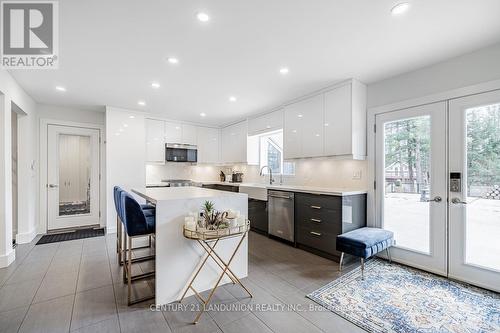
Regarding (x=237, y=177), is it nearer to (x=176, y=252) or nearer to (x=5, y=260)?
(x=176, y=252)

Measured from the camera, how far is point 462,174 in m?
2.51

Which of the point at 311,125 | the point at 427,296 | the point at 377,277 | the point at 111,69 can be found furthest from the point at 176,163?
the point at 427,296

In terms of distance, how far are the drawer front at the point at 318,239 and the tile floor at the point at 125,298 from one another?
165 millimetres

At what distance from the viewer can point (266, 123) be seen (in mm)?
4773

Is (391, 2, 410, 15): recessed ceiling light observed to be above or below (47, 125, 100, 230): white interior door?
above

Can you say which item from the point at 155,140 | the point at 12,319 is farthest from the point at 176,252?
the point at 155,140

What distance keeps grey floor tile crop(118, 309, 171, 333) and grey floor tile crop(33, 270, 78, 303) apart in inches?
33.2

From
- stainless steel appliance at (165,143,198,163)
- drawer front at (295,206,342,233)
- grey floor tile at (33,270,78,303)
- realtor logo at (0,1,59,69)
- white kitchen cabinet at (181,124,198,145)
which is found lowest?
grey floor tile at (33,270,78,303)

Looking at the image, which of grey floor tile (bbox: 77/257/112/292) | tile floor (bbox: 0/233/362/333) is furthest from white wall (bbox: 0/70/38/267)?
grey floor tile (bbox: 77/257/112/292)

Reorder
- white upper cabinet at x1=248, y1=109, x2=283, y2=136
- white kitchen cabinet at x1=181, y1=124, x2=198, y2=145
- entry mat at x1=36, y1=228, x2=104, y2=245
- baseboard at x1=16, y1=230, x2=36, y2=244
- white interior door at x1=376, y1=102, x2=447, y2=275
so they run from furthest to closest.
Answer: white kitchen cabinet at x1=181, y1=124, x2=198, y2=145
white upper cabinet at x1=248, y1=109, x2=283, y2=136
entry mat at x1=36, y1=228, x2=104, y2=245
baseboard at x1=16, y1=230, x2=36, y2=244
white interior door at x1=376, y1=102, x2=447, y2=275

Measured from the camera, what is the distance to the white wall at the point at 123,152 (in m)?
4.37

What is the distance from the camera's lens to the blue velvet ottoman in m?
2.53

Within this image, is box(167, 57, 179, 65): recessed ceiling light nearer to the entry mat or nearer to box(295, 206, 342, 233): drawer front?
box(295, 206, 342, 233): drawer front

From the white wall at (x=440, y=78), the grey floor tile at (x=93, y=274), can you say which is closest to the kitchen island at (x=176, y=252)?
the grey floor tile at (x=93, y=274)
